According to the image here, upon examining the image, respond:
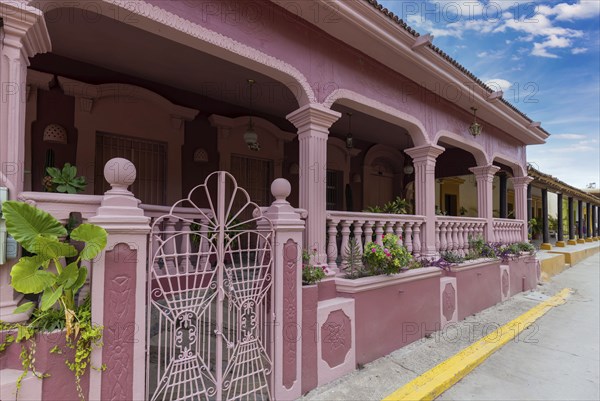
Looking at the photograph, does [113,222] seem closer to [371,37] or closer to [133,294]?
[133,294]

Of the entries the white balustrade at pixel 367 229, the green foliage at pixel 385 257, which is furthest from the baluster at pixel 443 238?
the green foliage at pixel 385 257

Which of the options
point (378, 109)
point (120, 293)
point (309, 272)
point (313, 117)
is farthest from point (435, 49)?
point (120, 293)

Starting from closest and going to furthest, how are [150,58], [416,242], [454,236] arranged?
[150,58] < [416,242] < [454,236]

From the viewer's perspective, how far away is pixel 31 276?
207 centimetres

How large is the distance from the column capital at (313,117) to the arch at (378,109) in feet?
0.58

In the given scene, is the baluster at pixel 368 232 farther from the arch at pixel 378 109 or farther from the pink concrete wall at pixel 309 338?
the arch at pixel 378 109

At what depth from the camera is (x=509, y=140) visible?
879cm

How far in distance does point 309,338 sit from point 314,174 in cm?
185

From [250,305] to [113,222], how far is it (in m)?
1.40

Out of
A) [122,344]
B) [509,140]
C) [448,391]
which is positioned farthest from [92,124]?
[509,140]

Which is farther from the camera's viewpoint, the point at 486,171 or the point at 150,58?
the point at 486,171

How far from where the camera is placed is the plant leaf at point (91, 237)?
212 centimetres

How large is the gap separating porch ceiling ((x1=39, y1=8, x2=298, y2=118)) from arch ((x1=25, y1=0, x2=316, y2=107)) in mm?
1098

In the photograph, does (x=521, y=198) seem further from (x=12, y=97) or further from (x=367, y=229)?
(x=12, y=97)
